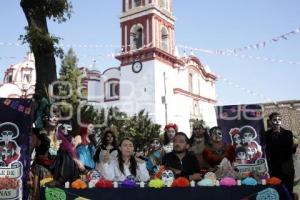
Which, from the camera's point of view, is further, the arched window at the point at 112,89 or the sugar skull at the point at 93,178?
the arched window at the point at 112,89

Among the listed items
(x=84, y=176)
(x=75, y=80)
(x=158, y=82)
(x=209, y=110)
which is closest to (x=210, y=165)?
(x=84, y=176)

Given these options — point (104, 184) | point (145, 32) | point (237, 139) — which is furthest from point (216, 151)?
point (145, 32)

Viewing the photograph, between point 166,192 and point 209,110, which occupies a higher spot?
point 209,110

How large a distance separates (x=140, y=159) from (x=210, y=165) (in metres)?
1.24

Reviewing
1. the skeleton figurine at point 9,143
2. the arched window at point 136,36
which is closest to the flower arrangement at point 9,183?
the skeleton figurine at point 9,143

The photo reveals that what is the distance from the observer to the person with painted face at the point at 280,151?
20.6ft

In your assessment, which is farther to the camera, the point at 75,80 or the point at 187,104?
the point at 187,104

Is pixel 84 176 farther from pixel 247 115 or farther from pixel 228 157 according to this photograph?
pixel 247 115

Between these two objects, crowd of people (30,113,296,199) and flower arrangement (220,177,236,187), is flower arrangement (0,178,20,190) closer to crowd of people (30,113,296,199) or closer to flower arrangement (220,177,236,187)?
crowd of people (30,113,296,199)

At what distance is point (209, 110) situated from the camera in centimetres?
4203

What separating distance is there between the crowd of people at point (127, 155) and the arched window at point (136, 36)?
28314 mm

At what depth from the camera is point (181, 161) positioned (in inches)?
224

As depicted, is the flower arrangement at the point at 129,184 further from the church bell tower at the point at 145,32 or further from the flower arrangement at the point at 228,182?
the church bell tower at the point at 145,32

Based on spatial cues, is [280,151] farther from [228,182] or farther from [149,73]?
[149,73]
